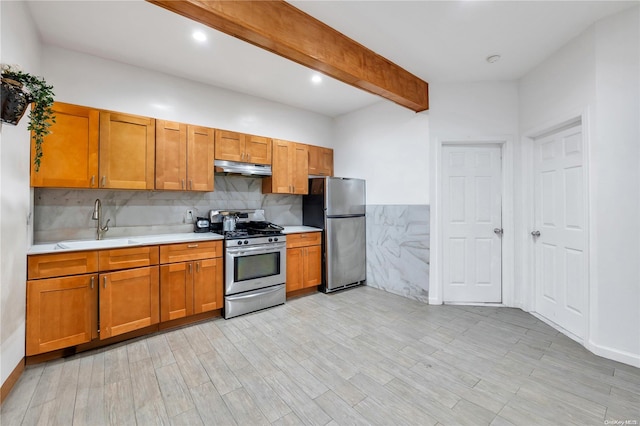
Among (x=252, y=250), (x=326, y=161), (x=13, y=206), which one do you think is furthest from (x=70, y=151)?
(x=326, y=161)

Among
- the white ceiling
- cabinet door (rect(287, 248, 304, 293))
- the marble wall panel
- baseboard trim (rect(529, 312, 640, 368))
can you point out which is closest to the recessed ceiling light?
the white ceiling

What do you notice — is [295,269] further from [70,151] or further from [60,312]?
[70,151]

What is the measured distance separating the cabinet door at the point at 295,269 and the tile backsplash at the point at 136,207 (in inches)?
30.4

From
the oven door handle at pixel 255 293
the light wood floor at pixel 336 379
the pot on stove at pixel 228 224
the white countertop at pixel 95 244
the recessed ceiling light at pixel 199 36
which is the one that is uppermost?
the recessed ceiling light at pixel 199 36

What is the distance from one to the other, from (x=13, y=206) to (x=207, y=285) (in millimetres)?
1664

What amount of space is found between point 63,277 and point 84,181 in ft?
3.03

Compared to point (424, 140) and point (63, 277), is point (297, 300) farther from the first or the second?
point (424, 140)

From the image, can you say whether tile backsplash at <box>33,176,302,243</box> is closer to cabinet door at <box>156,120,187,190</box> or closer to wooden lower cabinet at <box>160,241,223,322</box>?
cabinet door at <box>156,120,187,190</box>

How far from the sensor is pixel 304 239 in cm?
387

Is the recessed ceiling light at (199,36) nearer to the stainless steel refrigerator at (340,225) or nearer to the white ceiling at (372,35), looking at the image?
the white ceiling at (372,35)

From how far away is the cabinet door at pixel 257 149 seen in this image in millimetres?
3641

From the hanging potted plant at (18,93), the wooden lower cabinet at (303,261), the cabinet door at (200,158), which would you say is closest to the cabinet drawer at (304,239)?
the wooden lower cabinet at (303,261)

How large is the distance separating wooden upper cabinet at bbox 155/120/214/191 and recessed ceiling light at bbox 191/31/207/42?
975 millimetres

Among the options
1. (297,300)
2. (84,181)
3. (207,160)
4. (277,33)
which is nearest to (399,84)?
(277,33)
